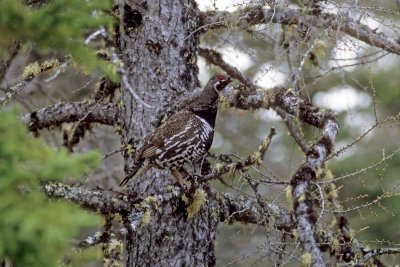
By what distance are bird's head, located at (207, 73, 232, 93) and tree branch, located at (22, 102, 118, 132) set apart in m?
0.90

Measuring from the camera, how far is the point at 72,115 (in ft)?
20.9

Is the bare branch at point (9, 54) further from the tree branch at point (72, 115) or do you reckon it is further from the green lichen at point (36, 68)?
the tree branch at point (72, 115)

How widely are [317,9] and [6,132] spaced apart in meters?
3.89

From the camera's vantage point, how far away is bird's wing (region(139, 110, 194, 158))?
5.74 metres

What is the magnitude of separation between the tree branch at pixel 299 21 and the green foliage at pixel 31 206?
339 cm

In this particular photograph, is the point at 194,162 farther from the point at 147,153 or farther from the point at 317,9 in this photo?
the point at 317,9

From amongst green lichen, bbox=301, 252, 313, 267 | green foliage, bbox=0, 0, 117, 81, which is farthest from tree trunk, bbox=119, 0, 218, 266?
green foliage, bbox=0, 0, 117, 81

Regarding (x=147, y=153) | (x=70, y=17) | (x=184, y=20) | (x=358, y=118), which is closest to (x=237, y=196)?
(x=147, y=153)

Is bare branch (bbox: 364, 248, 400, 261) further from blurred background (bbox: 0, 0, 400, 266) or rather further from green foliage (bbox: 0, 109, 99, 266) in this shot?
green foliage (bbox: 0, 109, 99, 266)

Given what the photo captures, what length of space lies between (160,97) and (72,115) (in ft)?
3.00

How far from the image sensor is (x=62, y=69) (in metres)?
6.29

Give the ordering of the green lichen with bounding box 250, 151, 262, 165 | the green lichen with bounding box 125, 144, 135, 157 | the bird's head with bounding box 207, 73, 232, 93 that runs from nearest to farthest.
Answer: the green lichen with bounding box 250, 151, 262, 165 → the green lichen with bounding box 125, 144, 135, 157 → the bird's head with bounding box 207, 73, 232, 93

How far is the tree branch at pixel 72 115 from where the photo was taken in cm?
627

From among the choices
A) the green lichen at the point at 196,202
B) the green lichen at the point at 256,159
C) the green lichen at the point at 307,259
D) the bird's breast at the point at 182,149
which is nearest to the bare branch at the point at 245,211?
the green lichen at the point at 196,202
